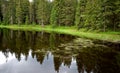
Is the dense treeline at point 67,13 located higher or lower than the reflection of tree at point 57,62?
higher

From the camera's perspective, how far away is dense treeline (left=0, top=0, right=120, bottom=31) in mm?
45275

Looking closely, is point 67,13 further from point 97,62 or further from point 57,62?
point 97,62

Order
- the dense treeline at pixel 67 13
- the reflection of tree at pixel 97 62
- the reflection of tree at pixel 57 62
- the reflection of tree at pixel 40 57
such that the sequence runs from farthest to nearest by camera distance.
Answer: the dense treeline at pixel 67 13
the reflection of tree at pixel 40 57
the reflection of tree at pixel 57 62
the reflection of tree at pixel 97 62

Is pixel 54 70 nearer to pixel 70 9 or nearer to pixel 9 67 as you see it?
pixel 9 67

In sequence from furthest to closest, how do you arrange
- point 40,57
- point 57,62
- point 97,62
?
point 40,57 → point 57,62 → point 97,62

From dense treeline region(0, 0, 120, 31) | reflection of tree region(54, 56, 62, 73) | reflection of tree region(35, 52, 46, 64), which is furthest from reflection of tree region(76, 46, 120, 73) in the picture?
dense treeline region(0, 0, 120, 31)

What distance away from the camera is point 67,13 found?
70812 millimetres

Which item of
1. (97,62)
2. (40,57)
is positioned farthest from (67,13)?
(97,62)

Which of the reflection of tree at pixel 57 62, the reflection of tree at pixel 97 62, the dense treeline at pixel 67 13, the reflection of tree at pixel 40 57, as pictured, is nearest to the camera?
the reflection of tree at pixel 97 62

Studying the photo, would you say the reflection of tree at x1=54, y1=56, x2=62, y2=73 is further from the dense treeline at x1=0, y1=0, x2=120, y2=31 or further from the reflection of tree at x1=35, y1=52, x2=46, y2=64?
the dense treeline at x1=0, y1=0, x2=120, y2=31

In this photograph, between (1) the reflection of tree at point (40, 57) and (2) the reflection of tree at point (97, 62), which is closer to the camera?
(2) the reflection of tree at point (97, 62)

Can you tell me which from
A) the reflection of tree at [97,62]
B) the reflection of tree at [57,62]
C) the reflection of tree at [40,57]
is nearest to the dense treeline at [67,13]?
the reflection of tree at [97,62]

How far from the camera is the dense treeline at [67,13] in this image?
4528 cm

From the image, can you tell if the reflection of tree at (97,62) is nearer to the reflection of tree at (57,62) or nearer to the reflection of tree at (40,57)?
the reflection of tree at (57,62)
